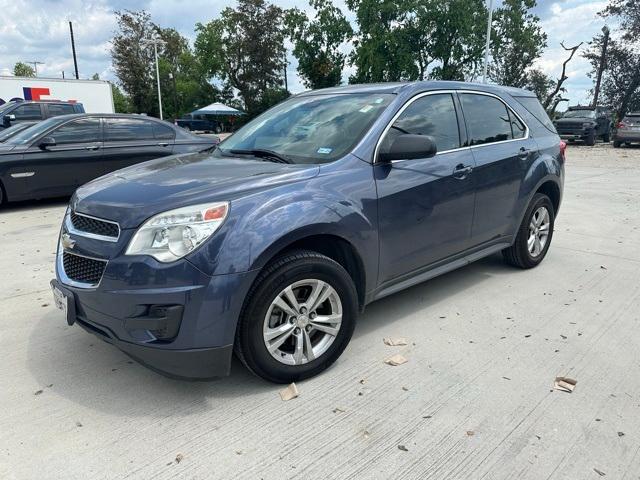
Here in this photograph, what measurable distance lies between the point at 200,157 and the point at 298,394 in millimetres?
1913

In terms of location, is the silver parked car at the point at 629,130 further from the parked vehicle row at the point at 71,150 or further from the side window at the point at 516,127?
the side window at the point at 516,127

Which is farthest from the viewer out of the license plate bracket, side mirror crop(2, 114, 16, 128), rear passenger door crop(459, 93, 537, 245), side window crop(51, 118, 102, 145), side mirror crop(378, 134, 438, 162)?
side mirror crop(2, 114, 16, 128)

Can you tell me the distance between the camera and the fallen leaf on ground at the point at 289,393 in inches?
111

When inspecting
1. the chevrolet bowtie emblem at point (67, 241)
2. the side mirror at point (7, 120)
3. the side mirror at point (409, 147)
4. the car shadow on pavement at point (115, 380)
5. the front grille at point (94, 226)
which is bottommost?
the car shadow on pavement at point (115, 380)

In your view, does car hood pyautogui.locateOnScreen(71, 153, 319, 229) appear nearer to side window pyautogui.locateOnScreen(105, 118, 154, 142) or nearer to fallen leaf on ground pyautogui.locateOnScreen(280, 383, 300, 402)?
fallen leaf on ground pyautogui.locateOnScreen(280, 383, 300, 402)

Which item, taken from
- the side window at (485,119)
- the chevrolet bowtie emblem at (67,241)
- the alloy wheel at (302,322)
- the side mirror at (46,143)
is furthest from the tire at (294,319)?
the side mirror at (46,143)

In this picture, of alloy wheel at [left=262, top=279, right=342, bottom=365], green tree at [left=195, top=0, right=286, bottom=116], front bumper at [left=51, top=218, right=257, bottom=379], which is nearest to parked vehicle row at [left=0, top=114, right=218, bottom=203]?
A: alloy wheel at [left=262, top=279, right=342, bottom=365]

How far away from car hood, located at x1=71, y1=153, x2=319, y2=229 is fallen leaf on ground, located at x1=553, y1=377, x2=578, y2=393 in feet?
6.22

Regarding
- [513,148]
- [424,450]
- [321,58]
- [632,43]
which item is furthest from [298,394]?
[632,43]

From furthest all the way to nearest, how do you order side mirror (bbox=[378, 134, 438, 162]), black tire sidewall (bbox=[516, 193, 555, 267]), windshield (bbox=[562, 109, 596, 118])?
windshield (bbox=[562, 109, 596, 118])
black tire sidewall (bbox=[516, 193, 555, 267])
side mirror (bbox=[378, 134, 438, 162])

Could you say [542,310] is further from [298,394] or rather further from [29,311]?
[29,311]

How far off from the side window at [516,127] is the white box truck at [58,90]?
18.1 metres

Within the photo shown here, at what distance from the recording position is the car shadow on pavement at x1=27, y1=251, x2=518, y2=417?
9.08 feet

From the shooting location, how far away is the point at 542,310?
4.04 metres
